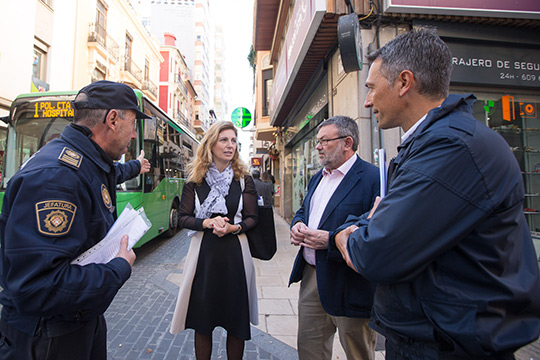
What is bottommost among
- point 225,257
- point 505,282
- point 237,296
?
point 237,296

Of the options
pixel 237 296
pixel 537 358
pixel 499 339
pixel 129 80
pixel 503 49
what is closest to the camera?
pixel 499 339

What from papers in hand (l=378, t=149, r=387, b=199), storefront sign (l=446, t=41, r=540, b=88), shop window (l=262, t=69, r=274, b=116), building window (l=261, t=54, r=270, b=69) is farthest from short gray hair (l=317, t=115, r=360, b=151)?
building window (l=261, t=54, r=270, b=69)

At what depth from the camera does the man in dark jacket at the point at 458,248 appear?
90cm

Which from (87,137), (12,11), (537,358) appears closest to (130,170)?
(87,137)

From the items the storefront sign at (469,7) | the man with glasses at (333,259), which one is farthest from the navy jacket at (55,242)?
the storefront sign at (469,7)

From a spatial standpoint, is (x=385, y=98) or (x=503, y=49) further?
(x=503, y=49)

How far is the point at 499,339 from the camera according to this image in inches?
35.3

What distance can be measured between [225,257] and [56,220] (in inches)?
54.1

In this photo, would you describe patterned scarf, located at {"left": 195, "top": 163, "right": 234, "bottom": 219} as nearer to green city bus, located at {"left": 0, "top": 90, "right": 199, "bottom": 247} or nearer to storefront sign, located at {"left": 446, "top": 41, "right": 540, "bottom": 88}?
green city bus, located at {"left": 0, "top": 90, "right": 199, "bottom": 247}

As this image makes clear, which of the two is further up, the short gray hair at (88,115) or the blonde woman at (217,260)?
the short gray hair at (88,115)

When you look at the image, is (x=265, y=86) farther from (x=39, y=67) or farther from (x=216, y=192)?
(x=216, y=192)

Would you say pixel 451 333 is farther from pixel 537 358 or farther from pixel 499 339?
pixel 537 358

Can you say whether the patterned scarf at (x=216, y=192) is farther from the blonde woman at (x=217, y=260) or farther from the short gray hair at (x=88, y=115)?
the short gray hair at (x=88, y=115)

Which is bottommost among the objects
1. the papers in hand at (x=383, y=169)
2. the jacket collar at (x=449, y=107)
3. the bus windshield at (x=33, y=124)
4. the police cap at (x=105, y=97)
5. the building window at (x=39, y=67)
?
the papers in hand at (x=383, y=169)
